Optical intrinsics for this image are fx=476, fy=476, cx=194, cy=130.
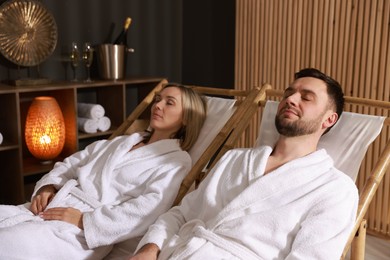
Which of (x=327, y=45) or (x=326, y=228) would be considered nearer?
(x=326, y=228)

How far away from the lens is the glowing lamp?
3014mm

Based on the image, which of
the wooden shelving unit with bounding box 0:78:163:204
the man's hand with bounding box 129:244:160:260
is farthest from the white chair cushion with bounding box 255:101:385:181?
the wooden shelving unit with bounding box 0:78:163:204

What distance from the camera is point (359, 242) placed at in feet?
5.49

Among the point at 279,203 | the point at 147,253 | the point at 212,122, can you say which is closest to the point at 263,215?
the point at 279,203

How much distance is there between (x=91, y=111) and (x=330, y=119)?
74.7 inches

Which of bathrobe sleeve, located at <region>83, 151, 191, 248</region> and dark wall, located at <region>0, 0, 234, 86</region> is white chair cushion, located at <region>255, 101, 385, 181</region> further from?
dark wall, located at <region>0, 0, 234, 86</region>

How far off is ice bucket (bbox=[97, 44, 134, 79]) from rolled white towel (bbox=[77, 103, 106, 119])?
0.83ft

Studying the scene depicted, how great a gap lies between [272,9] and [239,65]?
49 centimetres

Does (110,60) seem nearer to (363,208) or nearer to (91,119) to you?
(91,119)

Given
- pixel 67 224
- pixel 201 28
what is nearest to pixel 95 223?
pixel 67 224

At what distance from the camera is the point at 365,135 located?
1899 millimetres

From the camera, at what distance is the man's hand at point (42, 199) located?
202cm

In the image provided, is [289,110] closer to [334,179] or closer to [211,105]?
[334,179]

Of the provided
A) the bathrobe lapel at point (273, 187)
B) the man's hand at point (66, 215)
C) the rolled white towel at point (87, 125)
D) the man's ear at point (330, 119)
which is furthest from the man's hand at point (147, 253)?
the rolled white towel at point (87, 125)
